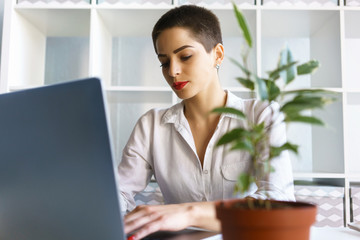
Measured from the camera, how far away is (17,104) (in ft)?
1.73

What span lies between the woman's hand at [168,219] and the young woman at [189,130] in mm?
328

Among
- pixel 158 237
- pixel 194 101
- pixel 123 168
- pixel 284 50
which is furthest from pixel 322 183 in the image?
pixel 284 50

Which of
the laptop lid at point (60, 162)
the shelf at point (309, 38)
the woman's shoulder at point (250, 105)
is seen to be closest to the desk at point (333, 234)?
the laptop lid at point (60, 162)

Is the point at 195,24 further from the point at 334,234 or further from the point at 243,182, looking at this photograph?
the point at 243,182

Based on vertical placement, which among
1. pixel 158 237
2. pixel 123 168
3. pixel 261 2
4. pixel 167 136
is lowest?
pixel 158 237

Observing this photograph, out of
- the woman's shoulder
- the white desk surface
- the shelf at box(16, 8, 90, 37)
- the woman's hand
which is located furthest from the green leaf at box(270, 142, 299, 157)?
the shelf at box(16, 8, 90, 37)

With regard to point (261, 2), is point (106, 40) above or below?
below

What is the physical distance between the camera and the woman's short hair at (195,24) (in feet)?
4.08

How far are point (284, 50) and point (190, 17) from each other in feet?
2.77

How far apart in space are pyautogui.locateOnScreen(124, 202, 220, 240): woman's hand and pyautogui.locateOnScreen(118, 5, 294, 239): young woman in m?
0.33

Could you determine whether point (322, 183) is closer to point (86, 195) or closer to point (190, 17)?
point (190, 17)

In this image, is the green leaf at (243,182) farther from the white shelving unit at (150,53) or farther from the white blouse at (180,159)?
the white shelving unit at (150,53)

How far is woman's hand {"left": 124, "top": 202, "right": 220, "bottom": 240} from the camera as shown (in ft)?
2.29

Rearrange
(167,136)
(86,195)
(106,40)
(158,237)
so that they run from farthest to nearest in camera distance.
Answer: (106,40)
(167,136)
(158,237)
(86,195)
